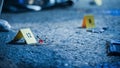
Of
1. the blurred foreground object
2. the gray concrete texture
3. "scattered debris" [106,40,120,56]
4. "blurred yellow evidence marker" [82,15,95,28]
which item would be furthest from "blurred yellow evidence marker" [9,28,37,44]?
the blurred foreground object

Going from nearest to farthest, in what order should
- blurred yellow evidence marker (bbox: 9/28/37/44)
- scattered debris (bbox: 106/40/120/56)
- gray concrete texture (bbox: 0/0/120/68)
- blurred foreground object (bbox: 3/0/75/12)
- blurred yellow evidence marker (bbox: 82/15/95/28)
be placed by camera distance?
gray concrete texture (bbox: 0/0/120/68), scattered debris (bbox: 106/40/120/56), blurred yellow evidence marker (bbox: 9/28/37/44), blurred yellow evidence marker (bbox: 82/15/95/28), blurred foreground object (bbox: 3/0/75/12)

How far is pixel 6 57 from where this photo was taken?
14.9ft

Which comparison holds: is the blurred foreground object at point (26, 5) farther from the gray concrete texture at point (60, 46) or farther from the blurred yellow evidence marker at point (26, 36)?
the blurred yellow evidence marker at point (26, 36)

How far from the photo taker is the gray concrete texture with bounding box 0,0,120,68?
430 cm

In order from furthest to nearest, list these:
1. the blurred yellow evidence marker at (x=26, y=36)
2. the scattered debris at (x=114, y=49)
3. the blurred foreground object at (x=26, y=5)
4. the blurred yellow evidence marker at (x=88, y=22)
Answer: the blurred foreground object at (x=26, y=5)
the blurred yellow evidence marker at (x=88, y=22)
the blurred yellow evidence marker at (x=26, y=36)
the scattered debris at (x=114, y=49)

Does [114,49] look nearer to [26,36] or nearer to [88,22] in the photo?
[26,36]

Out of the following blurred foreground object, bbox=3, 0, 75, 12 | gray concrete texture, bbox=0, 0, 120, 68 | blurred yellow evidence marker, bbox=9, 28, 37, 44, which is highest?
blurred foreground object, bbox=3, 0, 75, 12

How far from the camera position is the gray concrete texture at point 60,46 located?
430 centimetres

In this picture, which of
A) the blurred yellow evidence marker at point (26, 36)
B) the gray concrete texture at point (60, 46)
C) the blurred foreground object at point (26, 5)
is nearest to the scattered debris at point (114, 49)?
the gray concrete texture at point (60, 46)

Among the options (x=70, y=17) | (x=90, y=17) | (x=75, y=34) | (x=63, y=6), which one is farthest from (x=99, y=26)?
(x=63, y=6)

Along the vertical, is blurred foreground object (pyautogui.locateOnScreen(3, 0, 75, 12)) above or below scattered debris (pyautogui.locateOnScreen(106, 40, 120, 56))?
above

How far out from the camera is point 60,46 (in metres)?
5.22

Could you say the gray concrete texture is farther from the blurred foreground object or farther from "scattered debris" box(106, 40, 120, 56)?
the blurred foreground object

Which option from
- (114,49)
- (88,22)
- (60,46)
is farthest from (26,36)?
(88,22)
